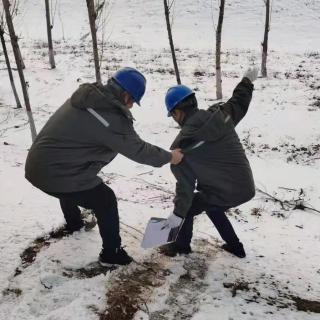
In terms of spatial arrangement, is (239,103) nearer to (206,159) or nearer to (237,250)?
(206,159)

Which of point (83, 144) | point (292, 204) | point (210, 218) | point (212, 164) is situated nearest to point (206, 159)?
point (212, 164)

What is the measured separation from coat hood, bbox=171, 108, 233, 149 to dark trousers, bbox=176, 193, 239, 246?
0.66 meters

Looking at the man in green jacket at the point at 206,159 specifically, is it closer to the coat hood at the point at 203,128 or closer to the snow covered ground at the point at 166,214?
the coat hood at the point at 203,128

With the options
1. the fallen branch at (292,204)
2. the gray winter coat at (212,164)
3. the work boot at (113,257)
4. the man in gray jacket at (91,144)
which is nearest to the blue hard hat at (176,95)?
the gray winter coat at (212,164)

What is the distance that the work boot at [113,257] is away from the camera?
412 cm

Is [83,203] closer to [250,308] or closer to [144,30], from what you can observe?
[250,308]

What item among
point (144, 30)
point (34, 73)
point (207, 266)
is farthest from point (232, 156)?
point (144, 30)

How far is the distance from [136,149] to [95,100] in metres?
0.52

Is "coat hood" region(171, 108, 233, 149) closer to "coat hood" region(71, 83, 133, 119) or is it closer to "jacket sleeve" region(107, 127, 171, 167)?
"jacket sleeve" region(107, 127, 171, 167)

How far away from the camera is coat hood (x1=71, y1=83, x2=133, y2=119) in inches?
136

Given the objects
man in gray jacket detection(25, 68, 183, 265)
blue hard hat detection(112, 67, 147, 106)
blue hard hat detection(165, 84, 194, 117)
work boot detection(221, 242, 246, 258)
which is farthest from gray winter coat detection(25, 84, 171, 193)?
work boot detection(221, 242, 246, 258)

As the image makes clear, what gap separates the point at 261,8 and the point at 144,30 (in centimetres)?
998

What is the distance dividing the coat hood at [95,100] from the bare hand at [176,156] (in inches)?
20.2

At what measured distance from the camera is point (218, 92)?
49.9 ft
